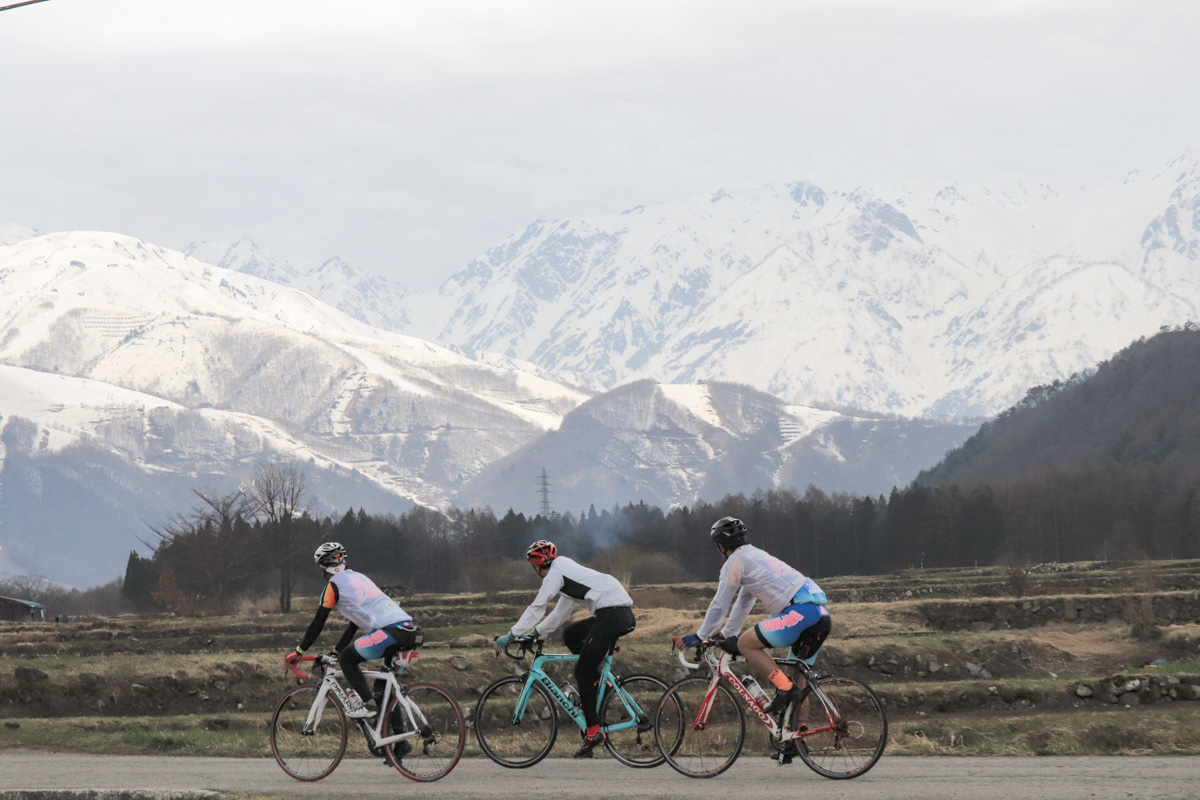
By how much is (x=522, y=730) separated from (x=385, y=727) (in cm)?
186

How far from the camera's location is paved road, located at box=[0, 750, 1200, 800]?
13.2m

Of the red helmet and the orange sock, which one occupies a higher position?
the red helmet

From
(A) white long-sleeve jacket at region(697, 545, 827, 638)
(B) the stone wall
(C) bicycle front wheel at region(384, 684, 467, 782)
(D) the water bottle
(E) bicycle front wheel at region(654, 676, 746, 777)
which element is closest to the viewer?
(A) white long-sleeve jacket at region(697, 545, 827, 638)

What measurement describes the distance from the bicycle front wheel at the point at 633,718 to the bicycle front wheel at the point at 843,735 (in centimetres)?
175

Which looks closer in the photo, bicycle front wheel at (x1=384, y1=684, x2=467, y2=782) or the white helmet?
bicycle front wheel at (x1=384, y1=684, x2=467, y2=782)

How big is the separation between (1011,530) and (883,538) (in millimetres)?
15498

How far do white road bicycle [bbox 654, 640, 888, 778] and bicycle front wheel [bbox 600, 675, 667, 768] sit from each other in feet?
0.87

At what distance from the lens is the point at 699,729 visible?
583 inches

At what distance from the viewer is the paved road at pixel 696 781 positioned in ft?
43.4

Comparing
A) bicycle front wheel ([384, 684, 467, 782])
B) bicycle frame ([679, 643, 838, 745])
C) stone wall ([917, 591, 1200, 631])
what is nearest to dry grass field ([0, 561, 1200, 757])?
stone wall ([917, 591, 1200, 631])

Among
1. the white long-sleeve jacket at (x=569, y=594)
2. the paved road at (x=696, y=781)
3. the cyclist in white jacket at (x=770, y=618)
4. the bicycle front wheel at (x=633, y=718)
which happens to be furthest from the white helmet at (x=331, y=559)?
the cyclist in white jacket at (x=770, y=618)

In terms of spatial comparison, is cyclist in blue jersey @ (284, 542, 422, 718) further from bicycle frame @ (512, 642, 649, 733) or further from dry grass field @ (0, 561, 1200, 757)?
dry grass field @ (0, 561, 1200, 757)

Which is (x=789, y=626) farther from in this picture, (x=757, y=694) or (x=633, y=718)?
(x=633, y=718)

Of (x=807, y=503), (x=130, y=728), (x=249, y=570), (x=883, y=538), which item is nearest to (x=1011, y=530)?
(x=883, y=538)
